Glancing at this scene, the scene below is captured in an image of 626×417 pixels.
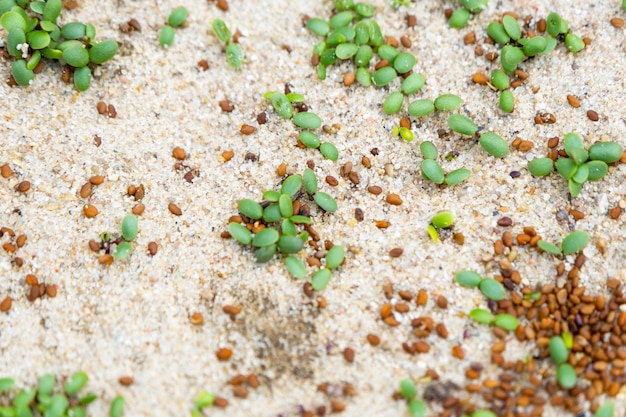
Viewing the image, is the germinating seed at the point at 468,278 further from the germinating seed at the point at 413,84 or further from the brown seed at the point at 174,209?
the brown seed at the point at 174,209

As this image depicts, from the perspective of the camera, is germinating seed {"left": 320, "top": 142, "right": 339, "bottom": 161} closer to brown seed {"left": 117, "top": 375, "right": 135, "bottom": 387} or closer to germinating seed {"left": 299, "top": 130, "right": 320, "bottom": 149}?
germinating seed {"left": 299, "top": 130, "right": 320, "bottom": 149}

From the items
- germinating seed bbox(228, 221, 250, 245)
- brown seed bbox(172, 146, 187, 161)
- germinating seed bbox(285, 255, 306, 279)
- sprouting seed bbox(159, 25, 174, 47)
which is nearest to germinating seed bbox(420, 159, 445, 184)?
germinating seed bbox(285, 255, 306, 279)

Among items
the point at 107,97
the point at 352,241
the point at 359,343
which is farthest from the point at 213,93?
the point at 359,343

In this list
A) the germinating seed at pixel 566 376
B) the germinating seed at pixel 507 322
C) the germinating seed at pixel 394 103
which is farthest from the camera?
the germinating seed at pixel 394 103

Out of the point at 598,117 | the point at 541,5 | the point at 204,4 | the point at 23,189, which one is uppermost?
the point at 541,5

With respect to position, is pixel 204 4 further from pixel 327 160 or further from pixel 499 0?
pixel 499 0

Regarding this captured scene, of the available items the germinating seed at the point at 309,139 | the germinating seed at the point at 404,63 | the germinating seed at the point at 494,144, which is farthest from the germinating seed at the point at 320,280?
the germinating seed at the point at 404,63
